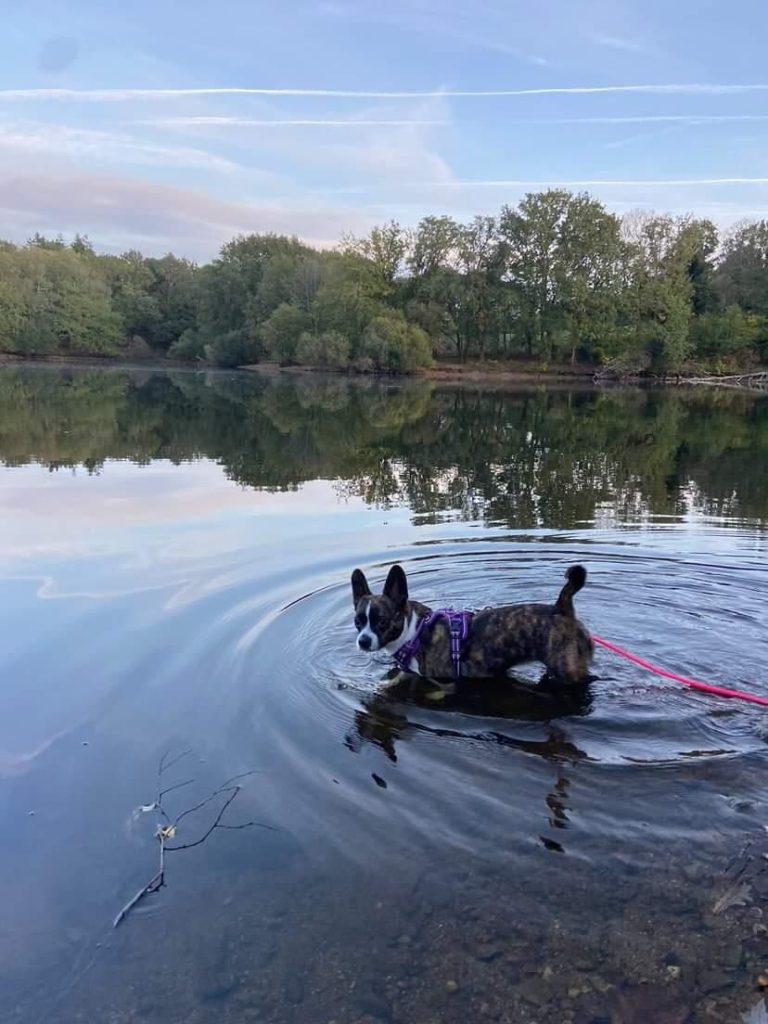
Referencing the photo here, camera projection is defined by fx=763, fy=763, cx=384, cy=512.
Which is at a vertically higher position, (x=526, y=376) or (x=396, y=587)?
(x=526, y=376)

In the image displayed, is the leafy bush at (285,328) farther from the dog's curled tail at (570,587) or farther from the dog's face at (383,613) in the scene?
the dog's curled tail at (570,587)

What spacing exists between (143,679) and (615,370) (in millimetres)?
74461

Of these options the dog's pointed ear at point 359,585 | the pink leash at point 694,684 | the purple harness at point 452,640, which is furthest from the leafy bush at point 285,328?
the pink leash at point 694,684

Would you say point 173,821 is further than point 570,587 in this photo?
No

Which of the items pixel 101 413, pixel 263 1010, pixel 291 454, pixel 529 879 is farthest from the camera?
pixel 101 413

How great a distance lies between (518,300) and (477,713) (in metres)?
75.8

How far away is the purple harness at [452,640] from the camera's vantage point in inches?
291

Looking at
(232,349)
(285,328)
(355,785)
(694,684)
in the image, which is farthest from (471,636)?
(232,349)

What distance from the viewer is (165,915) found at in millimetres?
4051

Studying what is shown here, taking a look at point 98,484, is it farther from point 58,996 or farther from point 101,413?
point 101,413

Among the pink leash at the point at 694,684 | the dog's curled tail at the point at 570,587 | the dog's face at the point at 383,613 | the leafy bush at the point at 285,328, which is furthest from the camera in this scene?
the leafy bush at the point at 285,328

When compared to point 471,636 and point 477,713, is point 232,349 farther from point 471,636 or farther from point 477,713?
point 477,713

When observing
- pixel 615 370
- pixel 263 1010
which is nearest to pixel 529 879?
pixel 263 1010

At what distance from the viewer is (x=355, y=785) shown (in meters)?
5.37
